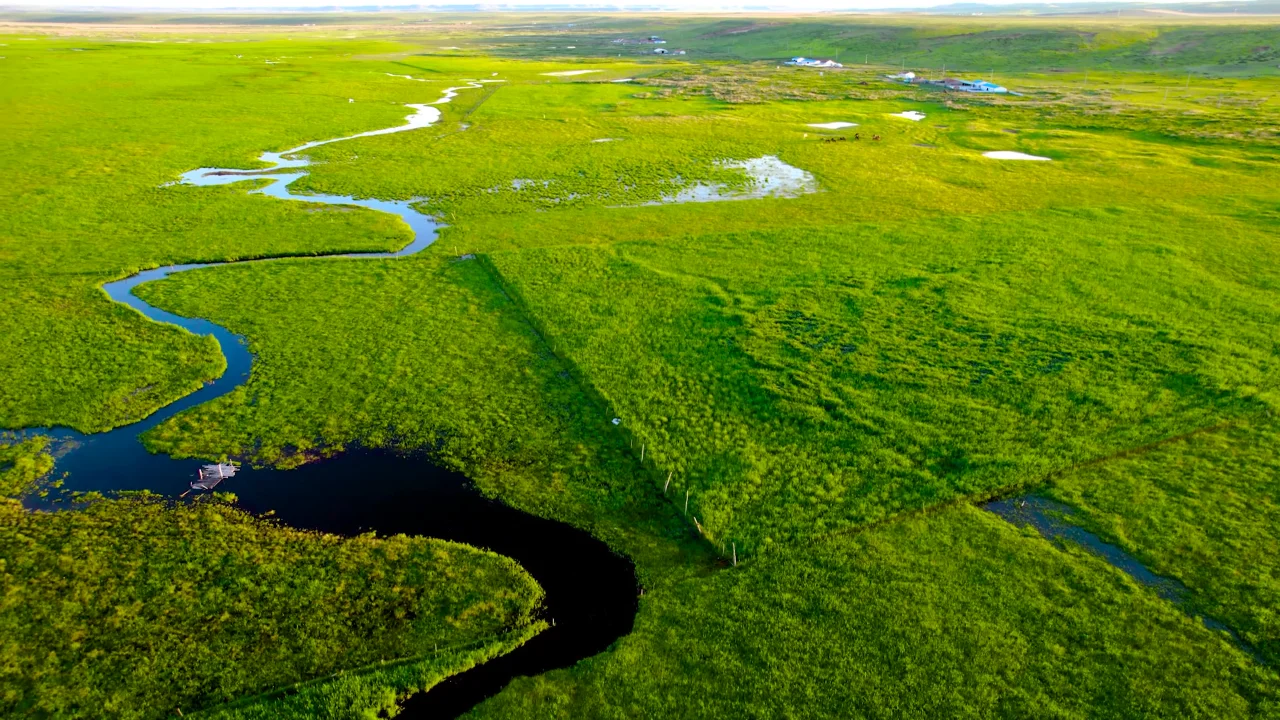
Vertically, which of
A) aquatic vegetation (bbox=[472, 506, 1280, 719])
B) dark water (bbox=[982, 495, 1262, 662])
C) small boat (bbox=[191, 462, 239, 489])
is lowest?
aquatic vegetation (bbox=[472, 506, 1280, 719])

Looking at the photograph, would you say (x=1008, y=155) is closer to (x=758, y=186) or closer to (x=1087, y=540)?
(x=758, y=186)

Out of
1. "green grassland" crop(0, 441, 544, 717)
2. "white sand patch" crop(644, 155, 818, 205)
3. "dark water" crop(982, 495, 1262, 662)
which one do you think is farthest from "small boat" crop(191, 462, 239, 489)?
"white sand patch" crop(644, 155, 818, 205)

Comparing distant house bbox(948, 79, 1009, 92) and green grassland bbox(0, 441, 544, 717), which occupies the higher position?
distant house bbox(948, 79, 1009, 92)

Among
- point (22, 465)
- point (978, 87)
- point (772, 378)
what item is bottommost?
point (22, 465)

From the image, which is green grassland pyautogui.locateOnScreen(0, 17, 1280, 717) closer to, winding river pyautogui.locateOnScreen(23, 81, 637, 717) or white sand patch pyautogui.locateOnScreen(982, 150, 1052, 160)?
winding river pyautogui.locateOnScreen(23, 81, 637, 717)

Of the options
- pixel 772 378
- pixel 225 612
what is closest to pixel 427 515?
pixel 225 612

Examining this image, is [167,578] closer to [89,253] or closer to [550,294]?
[550,294]

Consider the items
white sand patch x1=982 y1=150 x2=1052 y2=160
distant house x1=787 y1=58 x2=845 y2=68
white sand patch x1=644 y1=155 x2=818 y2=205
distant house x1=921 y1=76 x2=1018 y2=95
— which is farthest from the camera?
distant house x1=787 y1=58 x2=845 y2=68
